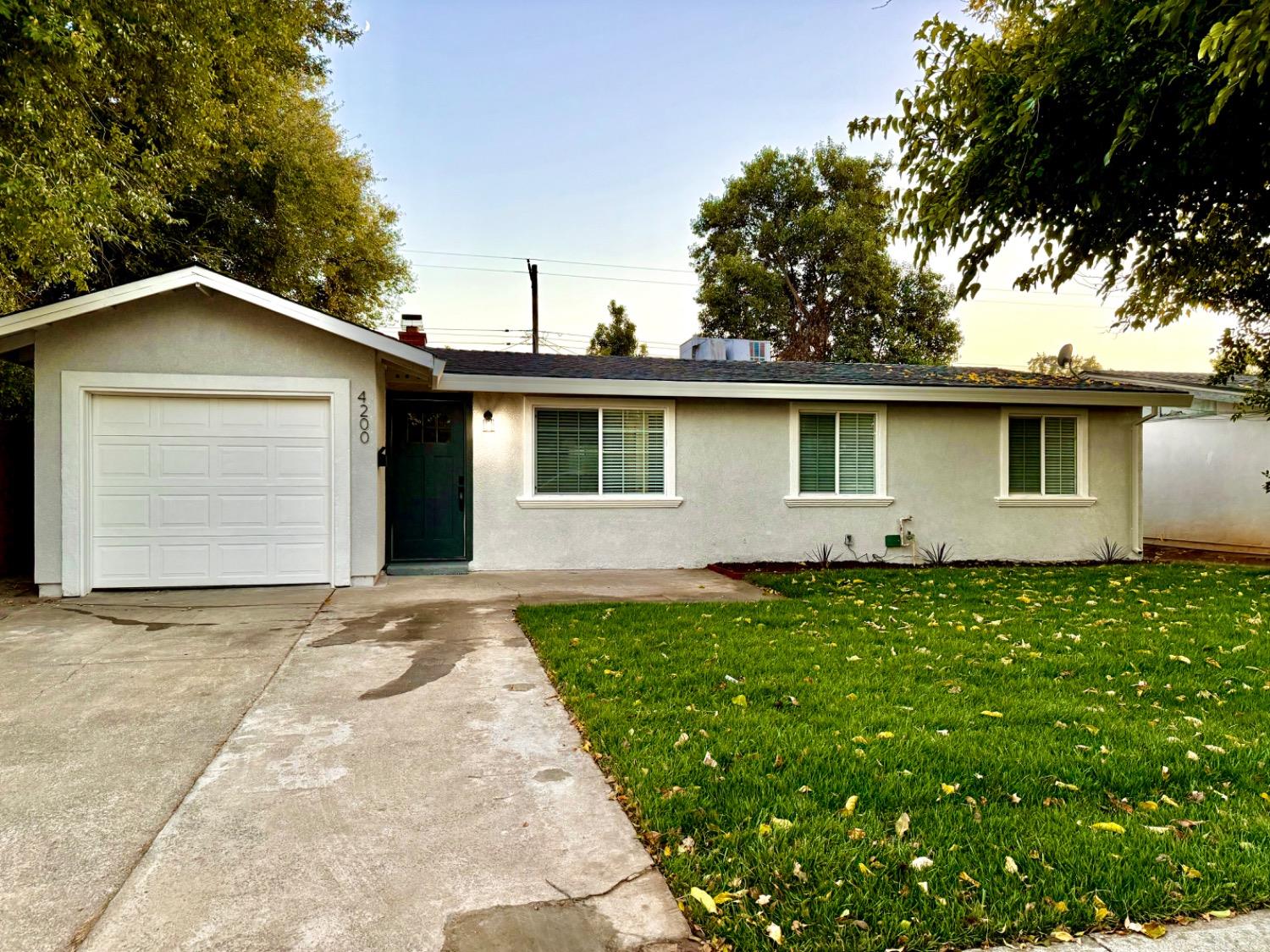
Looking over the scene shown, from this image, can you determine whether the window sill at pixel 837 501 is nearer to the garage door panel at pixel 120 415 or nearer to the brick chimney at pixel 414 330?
the brick chimney at pixel 414 330

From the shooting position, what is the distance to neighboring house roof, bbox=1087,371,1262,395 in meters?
11.9

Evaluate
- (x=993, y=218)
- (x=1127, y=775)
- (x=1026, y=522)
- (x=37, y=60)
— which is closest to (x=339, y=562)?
(x=37, y=60)

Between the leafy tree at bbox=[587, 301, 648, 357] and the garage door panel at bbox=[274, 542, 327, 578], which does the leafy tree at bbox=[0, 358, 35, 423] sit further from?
the leafy tree at bbox=[587, 301, 648, 357]

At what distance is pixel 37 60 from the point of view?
635 centimetres

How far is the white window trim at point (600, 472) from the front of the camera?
9.30 metres

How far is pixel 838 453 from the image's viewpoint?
10.1m

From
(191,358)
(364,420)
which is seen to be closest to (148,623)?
(364,420)

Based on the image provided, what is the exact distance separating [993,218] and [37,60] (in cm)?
937

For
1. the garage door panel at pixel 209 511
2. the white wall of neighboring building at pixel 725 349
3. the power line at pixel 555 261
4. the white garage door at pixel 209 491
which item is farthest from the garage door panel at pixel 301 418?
the power line at pixel 555 261

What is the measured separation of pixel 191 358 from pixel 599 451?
474 centimetres

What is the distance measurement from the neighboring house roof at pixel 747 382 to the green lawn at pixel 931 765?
3.86 m

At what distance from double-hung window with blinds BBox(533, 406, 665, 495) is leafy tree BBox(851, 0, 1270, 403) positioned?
399 centimetres

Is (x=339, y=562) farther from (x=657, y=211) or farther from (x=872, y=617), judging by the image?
(x=657, y=211)

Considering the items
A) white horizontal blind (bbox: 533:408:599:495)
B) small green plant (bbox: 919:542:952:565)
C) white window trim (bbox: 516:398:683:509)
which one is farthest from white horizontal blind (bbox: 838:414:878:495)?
white horizontal blind (bbox: 533:408:599:495)
